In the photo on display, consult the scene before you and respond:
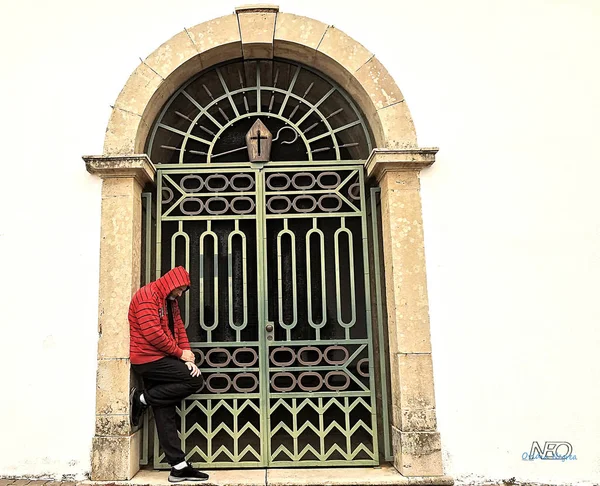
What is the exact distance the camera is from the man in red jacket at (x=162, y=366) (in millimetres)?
4184

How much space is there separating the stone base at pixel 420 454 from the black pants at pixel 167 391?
1.77 meters

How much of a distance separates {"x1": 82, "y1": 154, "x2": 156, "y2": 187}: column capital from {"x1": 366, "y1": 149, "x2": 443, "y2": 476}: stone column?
2008 millimetres

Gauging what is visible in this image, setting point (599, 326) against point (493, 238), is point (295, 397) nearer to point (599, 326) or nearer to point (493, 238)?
point (493, 238)

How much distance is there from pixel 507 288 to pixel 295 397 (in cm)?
205

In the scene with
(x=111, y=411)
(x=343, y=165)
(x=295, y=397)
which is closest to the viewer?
(x=111, y=411)

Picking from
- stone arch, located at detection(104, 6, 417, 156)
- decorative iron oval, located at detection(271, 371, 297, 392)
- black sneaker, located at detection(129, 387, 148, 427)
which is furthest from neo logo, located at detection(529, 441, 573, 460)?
black sneaker, located at detection(129, 387, 148, 427)

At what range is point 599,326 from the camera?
442cm

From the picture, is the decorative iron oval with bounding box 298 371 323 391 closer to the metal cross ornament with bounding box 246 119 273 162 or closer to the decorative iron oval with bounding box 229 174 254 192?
the decorative iron oval with bounding box 229 174 254 192

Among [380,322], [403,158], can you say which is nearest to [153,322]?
[380,322]

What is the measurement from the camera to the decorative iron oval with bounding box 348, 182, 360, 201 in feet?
15.9

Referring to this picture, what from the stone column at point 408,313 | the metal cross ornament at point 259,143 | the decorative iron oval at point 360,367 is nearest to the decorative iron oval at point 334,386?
the decorative iron oval at point 360,367

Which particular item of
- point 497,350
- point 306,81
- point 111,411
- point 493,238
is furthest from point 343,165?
point 111,411

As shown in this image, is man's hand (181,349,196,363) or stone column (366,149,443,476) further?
man's hand (181,349,196,363)

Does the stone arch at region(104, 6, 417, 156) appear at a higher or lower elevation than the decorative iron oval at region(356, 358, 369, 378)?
higher
